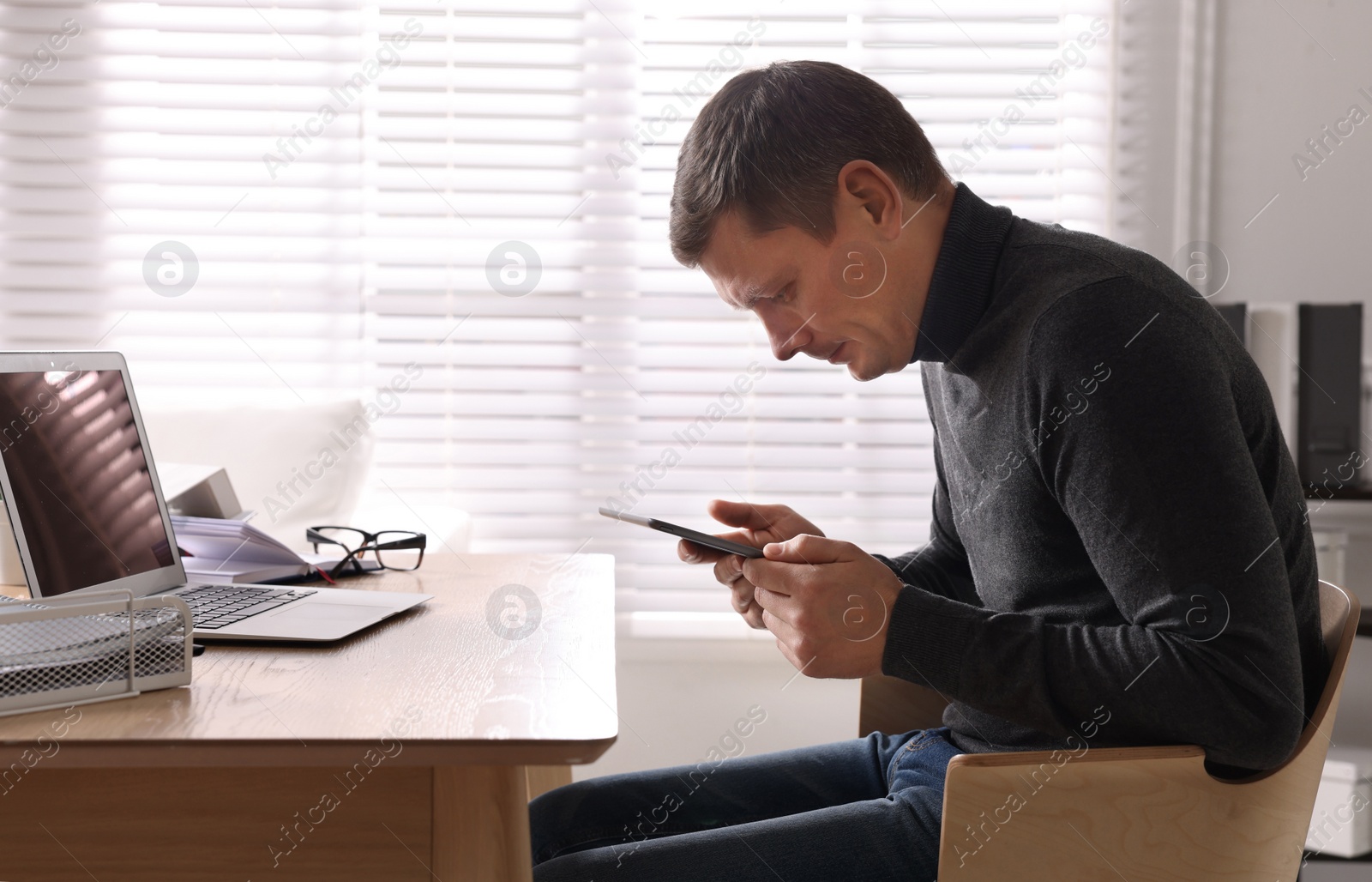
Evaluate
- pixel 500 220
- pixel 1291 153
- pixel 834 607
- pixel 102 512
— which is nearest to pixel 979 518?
pixel 834 607

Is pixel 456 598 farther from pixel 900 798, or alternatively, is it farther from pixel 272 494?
pixel 272 494

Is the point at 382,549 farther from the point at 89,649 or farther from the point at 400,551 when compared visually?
the point at 89,649

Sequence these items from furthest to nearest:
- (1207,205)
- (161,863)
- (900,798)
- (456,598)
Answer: (1207,205) < (456,598) < (900,798) < (161,863)

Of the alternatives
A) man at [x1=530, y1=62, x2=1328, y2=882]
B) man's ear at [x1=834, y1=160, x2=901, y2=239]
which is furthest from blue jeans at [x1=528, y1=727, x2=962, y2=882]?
man's ear at [x1=834, y1=160, x2=901, y2=239]

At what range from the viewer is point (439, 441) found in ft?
8.39

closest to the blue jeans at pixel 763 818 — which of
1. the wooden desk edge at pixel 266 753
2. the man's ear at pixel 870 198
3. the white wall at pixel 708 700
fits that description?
the wooden desk edge at pixel 266 753

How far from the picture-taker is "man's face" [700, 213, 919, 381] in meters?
1.00

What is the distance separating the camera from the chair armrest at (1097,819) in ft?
2.52

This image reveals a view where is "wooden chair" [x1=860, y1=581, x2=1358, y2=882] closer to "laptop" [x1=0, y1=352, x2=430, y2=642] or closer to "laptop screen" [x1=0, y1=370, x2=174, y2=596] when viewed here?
"laptop" [x1=0, y1=352, x2=430, y2=642]

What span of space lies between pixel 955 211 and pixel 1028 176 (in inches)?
66.5

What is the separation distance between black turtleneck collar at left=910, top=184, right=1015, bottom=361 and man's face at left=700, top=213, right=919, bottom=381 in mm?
43

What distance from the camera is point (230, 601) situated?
43.4 inches

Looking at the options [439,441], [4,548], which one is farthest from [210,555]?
[439,441]

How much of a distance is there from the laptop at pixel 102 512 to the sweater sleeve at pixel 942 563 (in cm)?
58
